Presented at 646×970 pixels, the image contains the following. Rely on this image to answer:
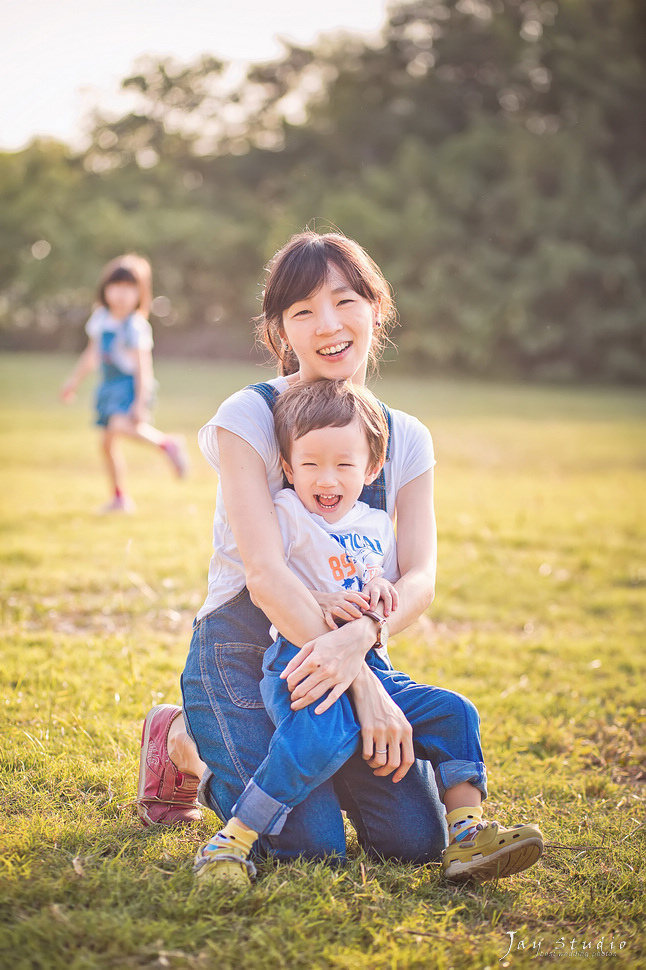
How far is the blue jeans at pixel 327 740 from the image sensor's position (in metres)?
2.05

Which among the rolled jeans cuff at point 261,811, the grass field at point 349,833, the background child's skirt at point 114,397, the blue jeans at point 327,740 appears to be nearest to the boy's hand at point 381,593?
A: the blue jeans at point 327,740

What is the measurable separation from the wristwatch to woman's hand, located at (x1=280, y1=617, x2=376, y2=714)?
6cm

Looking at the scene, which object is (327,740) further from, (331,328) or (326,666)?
(331,328)

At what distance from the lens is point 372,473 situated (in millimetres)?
2455

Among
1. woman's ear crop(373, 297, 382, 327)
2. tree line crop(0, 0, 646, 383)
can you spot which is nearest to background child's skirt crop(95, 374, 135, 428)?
woman's ear crop(373, 297, 382, 327)

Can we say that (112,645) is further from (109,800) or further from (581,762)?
(581,762)

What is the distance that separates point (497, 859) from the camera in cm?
206

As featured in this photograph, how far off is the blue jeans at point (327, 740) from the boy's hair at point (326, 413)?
527 mm

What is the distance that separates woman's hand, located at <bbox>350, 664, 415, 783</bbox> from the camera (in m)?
2.12

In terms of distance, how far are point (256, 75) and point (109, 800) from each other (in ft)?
104

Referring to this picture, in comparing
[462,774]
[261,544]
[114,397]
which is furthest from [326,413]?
[114,397]

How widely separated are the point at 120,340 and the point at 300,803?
5480 millimetres

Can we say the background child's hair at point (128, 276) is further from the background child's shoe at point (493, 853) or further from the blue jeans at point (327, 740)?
the background child's shoe at point (493, 853)

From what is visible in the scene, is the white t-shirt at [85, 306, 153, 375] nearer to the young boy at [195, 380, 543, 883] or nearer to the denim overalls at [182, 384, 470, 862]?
the young boy at [195, 380, 543, 883]
